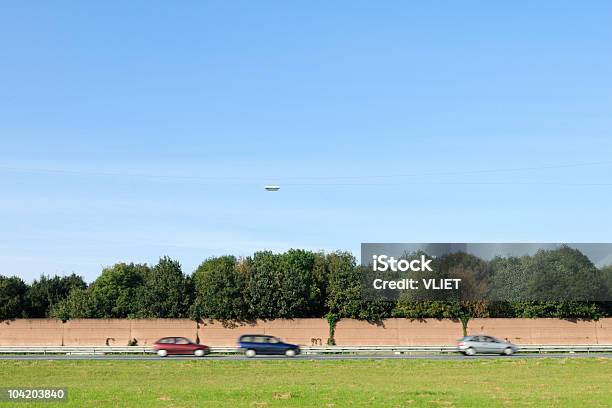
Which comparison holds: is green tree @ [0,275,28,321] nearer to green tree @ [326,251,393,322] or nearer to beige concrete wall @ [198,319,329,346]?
beige concrete wall @ [198,319,329,346]

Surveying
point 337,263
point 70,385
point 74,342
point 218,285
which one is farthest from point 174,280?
point 70,385

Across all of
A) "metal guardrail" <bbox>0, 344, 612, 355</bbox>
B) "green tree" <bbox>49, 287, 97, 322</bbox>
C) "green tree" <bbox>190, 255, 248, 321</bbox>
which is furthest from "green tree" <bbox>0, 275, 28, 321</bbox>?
"metal guardrail" <bbox>0, 344, 612, 355</bbox>

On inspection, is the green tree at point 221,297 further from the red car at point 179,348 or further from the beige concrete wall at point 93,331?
the red car at point 179,348

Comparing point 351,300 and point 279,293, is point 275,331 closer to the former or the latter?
point 279,293

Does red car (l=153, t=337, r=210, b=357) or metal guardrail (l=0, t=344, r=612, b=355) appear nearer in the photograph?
red car (l=153, t=337, r=210, b=357)

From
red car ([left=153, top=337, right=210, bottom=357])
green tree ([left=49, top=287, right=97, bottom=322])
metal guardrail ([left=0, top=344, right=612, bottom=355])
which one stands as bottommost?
metal guardrail ([left=0, top=344, right=612, bottom=355])

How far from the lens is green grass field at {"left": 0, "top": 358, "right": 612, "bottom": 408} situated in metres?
26.0

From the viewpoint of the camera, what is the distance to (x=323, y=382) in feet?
109

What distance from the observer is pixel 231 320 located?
74625 millimetres

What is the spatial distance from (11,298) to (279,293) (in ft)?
90.4

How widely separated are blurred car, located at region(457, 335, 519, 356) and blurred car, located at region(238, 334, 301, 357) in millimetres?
11330

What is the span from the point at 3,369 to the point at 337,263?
41.3 meters

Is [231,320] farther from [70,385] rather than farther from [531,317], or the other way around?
[70,385]

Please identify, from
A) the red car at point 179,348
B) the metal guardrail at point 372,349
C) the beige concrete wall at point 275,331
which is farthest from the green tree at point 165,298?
the red car at point 179,348
